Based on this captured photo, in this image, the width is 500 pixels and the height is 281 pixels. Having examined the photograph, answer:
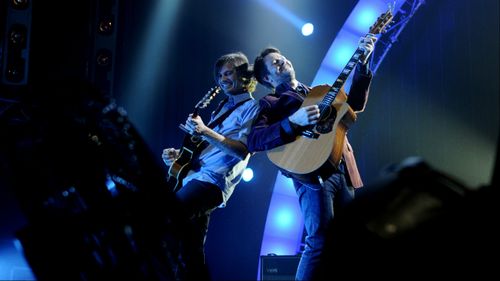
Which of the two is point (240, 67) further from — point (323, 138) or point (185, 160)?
point (323, 138)

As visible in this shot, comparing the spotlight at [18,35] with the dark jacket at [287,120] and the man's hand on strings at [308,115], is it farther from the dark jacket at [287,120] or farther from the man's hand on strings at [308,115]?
Result: the man's hand on strings at [308,115]

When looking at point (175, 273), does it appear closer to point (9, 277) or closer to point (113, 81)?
point (9, 277)

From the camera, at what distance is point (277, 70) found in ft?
12.9

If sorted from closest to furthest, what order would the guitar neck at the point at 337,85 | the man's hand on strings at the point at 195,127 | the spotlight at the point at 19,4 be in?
the guitar neck at the point at 337,85
the man's hand on strings at the point at 195,127
the spotlight at the point at 19,4

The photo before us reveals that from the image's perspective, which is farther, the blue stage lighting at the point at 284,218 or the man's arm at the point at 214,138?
the blue stage lighting at the point at 284,218

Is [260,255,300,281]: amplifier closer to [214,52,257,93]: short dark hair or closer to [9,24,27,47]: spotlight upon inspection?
[214,52,257,93]: short dark hair

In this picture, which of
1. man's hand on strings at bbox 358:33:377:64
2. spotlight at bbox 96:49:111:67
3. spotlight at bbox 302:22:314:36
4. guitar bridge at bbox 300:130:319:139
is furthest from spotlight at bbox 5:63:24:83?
man's hand on strings at bbox 358:33:377:64

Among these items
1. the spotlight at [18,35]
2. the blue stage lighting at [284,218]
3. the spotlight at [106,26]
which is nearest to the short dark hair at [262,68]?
the blue stage lighting at [284,218]

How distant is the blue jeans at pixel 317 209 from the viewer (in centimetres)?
330

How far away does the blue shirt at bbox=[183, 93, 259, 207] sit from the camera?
12.4ft

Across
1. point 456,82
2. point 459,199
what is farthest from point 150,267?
point 456,82

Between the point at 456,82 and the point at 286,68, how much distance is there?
2147 mm

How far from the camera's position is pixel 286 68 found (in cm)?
393

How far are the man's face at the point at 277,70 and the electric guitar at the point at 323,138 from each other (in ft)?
1.36
